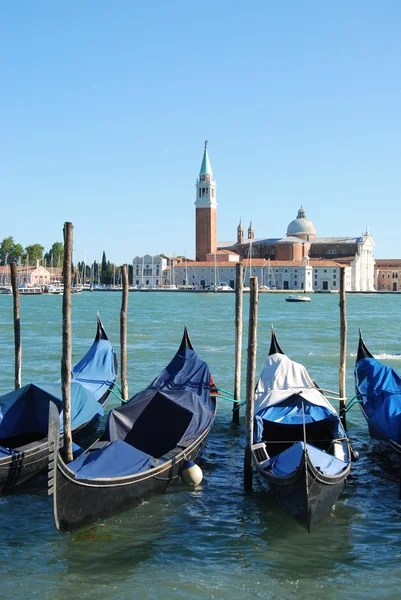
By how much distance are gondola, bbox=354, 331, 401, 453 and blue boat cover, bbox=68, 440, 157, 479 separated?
7.80ft

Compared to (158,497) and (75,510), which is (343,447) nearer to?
(158,497)

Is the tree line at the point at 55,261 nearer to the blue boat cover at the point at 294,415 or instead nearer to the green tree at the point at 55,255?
the green tree at the point at 55,255

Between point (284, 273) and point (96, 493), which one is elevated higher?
point (284, 273)

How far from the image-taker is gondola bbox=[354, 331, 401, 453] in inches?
259

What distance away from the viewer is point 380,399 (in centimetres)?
716

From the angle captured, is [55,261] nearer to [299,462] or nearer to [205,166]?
[205,166]

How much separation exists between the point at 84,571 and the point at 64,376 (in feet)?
5.97

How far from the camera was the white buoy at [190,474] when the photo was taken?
604 centimetres

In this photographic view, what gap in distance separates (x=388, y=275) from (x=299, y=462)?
74187mm

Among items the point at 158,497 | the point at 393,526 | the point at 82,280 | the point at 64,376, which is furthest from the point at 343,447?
the point at 82,280

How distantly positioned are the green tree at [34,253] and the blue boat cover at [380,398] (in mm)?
69474

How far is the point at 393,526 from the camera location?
5273mm

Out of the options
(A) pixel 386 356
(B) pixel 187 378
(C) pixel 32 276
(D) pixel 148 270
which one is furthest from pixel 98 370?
(D) pixel 148 270

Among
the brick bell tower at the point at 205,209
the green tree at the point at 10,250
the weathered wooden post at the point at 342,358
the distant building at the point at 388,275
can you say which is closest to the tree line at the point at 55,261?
the green tree at the point at 10,250
